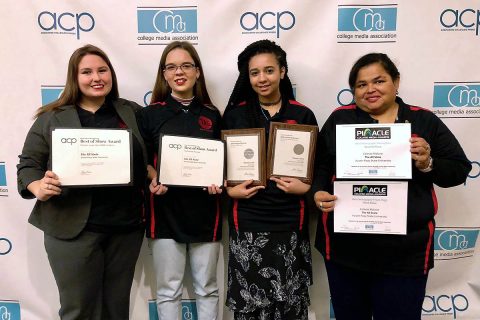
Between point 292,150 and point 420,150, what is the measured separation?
0.50 metres

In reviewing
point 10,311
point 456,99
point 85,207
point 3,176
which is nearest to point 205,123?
point 85,207

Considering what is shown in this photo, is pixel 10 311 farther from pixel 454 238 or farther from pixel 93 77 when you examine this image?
pixel 454 238

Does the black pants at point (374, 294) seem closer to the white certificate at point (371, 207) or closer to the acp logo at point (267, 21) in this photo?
the white certificate at point (371, 207)

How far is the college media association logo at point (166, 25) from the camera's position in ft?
6.47

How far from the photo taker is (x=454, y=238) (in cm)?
210

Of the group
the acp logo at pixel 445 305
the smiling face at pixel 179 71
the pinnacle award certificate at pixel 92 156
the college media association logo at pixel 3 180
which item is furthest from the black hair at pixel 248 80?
the acp logo at pixel 445 305

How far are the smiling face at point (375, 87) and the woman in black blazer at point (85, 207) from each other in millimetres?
967

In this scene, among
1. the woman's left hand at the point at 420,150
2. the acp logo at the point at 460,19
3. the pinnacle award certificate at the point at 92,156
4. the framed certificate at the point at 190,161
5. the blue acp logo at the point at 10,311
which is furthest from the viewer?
the blue acp logo at the point at 10,311

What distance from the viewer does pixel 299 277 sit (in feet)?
5.40

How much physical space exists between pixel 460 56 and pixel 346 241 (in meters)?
1.24

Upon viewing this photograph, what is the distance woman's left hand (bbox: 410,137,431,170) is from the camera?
1.33 m

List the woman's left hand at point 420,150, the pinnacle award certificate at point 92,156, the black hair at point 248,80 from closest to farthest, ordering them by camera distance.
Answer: the woman's left hand at point 420,150, the pinnacle award certificate at point 92,156, the black hair at point 248,80

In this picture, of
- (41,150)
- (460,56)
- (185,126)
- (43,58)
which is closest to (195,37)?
(185,126)

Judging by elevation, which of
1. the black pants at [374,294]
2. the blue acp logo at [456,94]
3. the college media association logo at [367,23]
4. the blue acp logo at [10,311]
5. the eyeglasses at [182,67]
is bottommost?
the blue acp logo at [10,311]
